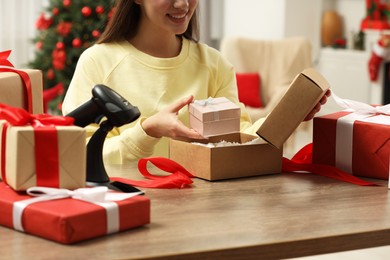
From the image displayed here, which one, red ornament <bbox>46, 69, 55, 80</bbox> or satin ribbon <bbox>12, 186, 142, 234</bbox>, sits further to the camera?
red ornament <bbox>46, 69, 55, 80</bbox>

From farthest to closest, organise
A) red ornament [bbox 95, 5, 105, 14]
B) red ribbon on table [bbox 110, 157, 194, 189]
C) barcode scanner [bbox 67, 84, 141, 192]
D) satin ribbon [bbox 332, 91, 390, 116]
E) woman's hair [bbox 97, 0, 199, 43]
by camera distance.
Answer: red ornament [bbox 95, 5, 105, 14] < woman's hair [bbox 97, 0, 199, 43] < satin ribbon [bbox 332, 91, 390, 116] < red ribbon on table [bbox 110, 157, 194, 189] < barcode scanner [bbox 67, 84, 141, 192]

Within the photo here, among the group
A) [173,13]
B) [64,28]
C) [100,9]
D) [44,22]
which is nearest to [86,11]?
[100,9]

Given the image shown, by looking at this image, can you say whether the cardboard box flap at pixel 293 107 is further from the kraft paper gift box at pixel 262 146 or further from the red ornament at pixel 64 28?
the red ornament at pixel 64 28

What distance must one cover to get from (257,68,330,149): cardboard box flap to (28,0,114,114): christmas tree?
373 centimetres

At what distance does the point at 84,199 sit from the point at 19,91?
540 mm

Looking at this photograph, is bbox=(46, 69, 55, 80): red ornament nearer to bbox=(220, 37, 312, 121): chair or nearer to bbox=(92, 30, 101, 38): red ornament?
bbox=(92, 30, 101, 38): red ornament

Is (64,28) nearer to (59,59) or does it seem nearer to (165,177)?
(59,59)

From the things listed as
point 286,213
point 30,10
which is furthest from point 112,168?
point 30,10

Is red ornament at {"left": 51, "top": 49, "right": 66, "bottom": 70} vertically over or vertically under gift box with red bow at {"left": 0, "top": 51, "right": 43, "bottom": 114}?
under

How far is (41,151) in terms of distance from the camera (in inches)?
55.5

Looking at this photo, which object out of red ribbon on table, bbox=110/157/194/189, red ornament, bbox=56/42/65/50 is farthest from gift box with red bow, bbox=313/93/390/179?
red ornament, bbox=56/42/65/50

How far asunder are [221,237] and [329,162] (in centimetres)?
68

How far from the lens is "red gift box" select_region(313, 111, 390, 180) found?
6.10 ft

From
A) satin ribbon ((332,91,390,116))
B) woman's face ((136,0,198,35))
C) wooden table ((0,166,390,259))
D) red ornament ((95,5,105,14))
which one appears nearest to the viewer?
wooden table ((0,166,390,259))
